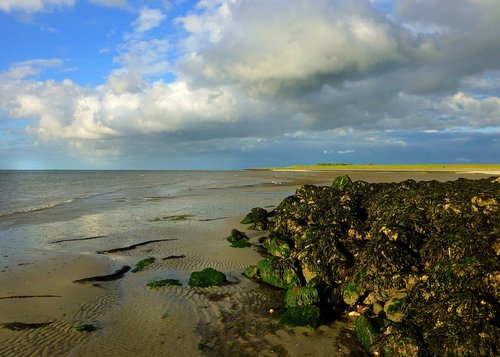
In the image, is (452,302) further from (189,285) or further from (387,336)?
(189,285)

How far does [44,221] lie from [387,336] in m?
24.3

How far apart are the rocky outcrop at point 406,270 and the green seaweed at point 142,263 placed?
4.12 metres

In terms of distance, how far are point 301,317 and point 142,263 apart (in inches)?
294

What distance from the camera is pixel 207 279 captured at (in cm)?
1116

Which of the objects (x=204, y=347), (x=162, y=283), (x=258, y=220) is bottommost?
(x=204, y=347)

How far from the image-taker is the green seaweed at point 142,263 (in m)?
12.9

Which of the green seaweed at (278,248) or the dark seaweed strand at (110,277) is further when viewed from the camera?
the green seaweed at (278,248)

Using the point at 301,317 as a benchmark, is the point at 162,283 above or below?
below

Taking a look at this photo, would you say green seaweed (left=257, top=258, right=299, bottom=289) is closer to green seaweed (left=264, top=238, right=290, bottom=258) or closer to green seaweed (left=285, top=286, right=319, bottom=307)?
green seaweed (left=285, top=286, right=319, bottom=307)

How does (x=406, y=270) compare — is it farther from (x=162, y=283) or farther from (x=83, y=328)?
(x=83, y=328)

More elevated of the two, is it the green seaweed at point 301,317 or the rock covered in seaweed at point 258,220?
the rock covered in seaweed at point 258,220

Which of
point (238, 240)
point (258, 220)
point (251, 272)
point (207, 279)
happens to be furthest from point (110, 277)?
point (258, 220)

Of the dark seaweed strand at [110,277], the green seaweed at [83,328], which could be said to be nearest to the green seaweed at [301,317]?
the green seaweed at [83,328]

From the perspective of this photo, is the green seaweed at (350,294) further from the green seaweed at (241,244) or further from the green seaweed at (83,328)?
the green seaweed at (241,244)
